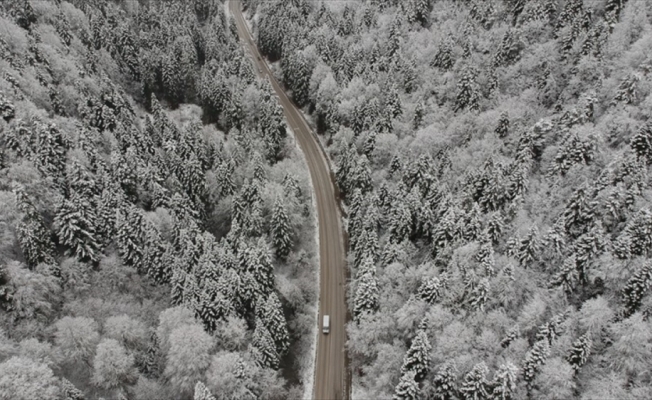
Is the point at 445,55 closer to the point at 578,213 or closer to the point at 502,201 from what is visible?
the point at 502,201

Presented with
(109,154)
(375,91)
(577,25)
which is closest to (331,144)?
(375,91)

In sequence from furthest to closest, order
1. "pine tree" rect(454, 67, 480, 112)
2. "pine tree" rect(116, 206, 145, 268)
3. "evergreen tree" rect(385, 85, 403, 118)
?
"evergreen tree" rect(385, 85, 403, 118) < "pine tree" rect(454, 67, 480, 112) < "pine tree" rect(116, 206, 145, 268)

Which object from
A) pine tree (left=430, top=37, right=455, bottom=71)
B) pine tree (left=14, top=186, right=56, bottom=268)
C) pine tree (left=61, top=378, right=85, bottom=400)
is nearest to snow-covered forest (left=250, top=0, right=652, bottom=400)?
pine tree (left=430, top=37, right=455, bottom=71)

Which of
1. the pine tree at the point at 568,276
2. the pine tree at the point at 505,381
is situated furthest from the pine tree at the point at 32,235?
the pine tree at the point at 568,276

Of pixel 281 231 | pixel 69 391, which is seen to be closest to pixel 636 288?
pixel 281 231

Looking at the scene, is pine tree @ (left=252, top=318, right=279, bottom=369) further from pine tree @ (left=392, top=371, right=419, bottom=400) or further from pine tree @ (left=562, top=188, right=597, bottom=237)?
pine tree @ (left=562, top=188, right=597, bottom=237)

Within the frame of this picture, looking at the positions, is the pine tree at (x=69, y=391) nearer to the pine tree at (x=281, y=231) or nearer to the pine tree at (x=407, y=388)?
the pine tree at (x=281, y=231)

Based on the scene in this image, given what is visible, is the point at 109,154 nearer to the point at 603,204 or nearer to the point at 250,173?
the point at 250,173
